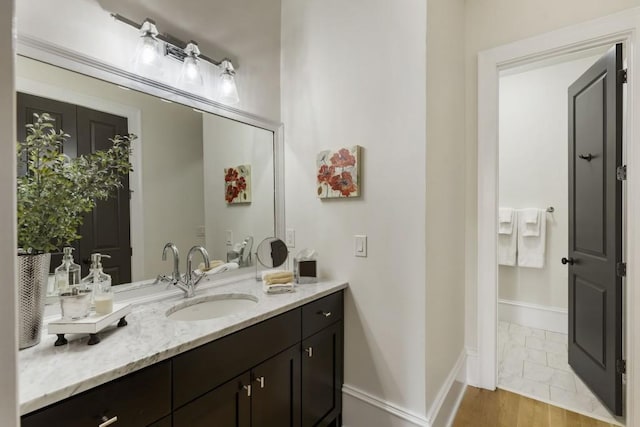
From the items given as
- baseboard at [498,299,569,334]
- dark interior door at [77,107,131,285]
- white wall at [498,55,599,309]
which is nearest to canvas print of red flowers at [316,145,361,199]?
dark interior door at [77,107,131,285]

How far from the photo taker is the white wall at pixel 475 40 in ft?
7.23

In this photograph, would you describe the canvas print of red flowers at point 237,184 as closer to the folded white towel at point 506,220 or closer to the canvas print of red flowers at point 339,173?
the canvas print of red flowers at point 339,173

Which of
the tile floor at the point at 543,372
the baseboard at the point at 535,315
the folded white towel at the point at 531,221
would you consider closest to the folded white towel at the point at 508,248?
the folded white towel at the point at 531,221

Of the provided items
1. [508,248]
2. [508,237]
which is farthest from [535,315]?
[508,237]

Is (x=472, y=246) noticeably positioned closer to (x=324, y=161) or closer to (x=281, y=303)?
(x=324, y=161)

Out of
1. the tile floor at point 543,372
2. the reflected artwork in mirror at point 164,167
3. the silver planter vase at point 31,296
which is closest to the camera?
the silver planter vase at point 31,296

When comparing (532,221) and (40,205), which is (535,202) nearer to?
(532,221)

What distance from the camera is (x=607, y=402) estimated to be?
2.07 metres

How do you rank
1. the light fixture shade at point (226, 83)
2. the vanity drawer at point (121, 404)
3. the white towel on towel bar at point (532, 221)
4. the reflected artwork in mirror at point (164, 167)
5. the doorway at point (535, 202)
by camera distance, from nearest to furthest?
the vanity drawer at point (121, 404) → the reflected artwork in mirror at point (164, 167) → the light fixture shade at point (226, 83) → the doorway at point (535, 202) → the white towel on towel bar at point (532, 221)

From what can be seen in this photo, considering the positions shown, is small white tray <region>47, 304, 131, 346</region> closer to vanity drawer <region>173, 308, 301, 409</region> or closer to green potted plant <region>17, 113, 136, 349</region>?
green potted plant <region>17, 113, 136, 349</region>

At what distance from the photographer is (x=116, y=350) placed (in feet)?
3.19

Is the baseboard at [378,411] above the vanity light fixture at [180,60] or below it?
below

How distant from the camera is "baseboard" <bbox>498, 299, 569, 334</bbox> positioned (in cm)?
335

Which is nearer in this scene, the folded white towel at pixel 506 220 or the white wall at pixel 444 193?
the white wall at pixel 444 193
